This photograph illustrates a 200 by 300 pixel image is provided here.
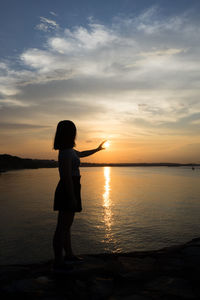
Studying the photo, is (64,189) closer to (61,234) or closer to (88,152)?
(61,234)

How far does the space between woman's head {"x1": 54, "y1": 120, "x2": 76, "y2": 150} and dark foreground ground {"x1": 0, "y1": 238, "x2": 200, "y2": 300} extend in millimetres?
2386

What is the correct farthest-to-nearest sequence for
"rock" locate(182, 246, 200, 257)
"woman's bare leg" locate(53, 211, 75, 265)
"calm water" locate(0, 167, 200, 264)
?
"calm water" locate(0, 167, 200, 264) → "rock" locate(182, 246, 200, 257) → "woman's bare leg" locate(53, 211, 75, 265)

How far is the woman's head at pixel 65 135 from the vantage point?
15.3 ft

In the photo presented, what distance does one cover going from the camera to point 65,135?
15.3 ft

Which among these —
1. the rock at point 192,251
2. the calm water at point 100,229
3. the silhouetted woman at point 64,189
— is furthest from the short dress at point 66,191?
the calm water at point 100,229

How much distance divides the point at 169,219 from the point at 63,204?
10.0 meters

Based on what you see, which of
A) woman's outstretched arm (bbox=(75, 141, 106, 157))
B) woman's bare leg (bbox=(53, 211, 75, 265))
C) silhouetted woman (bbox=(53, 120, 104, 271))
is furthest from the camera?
woman's outstretched arm (bbox=(75, 141, 106, 157))

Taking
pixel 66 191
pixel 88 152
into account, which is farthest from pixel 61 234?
pixel 88 152

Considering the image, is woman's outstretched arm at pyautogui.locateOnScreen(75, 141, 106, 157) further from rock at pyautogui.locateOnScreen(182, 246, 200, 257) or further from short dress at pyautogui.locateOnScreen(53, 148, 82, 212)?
rock at pyautogui.locateOnScreen(182, 246, 200, 257)

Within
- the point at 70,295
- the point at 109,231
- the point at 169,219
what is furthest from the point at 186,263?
the point at 169,219

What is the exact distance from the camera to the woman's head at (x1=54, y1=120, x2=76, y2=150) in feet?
15.3

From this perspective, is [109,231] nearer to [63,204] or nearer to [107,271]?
[107,271]

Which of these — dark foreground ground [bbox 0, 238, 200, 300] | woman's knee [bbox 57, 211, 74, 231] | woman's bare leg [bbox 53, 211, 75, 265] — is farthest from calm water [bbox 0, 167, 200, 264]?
woman's knee [bbox 57, 211, 74, 231]

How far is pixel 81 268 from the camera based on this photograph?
4.78 meters
